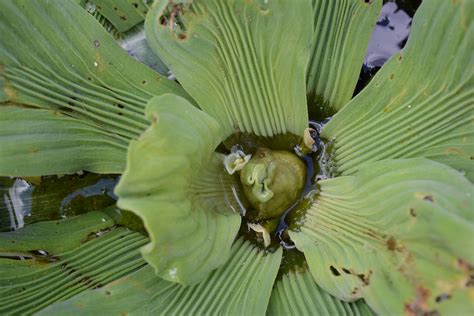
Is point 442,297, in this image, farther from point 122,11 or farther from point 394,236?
point 122,11

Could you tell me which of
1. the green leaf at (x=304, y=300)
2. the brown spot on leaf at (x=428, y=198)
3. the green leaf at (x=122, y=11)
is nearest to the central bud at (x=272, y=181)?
the green leaf at (x=304, y=300)

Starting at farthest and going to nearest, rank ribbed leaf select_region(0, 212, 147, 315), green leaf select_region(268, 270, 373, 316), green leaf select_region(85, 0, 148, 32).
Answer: green leaf select_region(85, 0, 148, 32), ribbed leaf select_region(0, 212, 147, 315), green leaf select_region(268, 270, 373, 316)

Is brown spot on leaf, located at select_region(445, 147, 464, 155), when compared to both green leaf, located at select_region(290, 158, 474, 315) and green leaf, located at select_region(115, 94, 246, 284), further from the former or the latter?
green leaf, located at select_region(115, 94, 246, 284)

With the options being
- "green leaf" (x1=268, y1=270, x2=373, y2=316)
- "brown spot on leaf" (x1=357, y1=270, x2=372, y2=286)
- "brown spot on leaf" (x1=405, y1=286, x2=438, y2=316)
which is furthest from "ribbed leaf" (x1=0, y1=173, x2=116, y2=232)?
"brown spot on leaf" (x1=405, y1=286, x2=438, y2=316)

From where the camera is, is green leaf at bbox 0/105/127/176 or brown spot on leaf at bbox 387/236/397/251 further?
green leaf at bbox 0/105/127/176

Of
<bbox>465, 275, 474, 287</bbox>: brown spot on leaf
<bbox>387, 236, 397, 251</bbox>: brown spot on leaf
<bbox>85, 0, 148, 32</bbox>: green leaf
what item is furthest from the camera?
<bbox>85, 0, 148, 32</bbox>: green leaf

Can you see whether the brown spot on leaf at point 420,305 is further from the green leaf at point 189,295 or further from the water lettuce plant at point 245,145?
the green leaf at point 189,295

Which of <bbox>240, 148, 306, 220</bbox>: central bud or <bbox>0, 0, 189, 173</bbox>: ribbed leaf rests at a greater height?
<bbox>0, 0, 189, 173</bbox>: ribbed leaf

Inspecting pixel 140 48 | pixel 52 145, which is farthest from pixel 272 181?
pixel 140 48

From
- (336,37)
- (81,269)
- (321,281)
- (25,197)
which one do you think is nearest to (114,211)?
(81,269)
